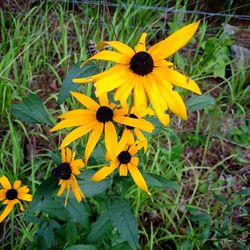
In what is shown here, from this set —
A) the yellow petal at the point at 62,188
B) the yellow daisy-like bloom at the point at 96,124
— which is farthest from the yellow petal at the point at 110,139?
the yellow petal at the point at 62,188

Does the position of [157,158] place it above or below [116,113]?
below

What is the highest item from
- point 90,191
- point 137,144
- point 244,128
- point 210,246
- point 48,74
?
point 137,144

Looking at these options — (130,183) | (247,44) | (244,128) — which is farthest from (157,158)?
(247,44)

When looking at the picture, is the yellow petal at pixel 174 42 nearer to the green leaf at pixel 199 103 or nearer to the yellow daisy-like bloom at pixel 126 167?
the yellow daisy-like bloom at pixel 126 167

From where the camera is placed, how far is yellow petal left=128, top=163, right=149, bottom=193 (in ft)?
2.90

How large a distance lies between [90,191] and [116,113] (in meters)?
0.25

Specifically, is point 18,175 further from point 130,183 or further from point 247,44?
point 247,44

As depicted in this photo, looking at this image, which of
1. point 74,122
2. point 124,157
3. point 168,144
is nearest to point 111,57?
point 74,122

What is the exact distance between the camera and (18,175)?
1579 millimetres

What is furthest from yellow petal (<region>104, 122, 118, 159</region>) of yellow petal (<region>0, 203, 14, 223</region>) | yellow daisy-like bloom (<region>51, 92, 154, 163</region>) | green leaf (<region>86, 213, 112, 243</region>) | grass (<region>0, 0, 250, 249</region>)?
grass (<region>0, 0, 250, 249</region>)

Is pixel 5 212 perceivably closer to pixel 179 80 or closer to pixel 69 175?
pixel 69 175

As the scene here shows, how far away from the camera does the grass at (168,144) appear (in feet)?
5.00

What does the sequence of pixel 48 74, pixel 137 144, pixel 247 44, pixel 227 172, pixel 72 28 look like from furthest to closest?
1. pixel 247 44
2. pixel 72 28
3. pixel 48 74
4. pixel 227 172
5. pixel 137 144

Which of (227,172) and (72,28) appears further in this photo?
(72,28)
